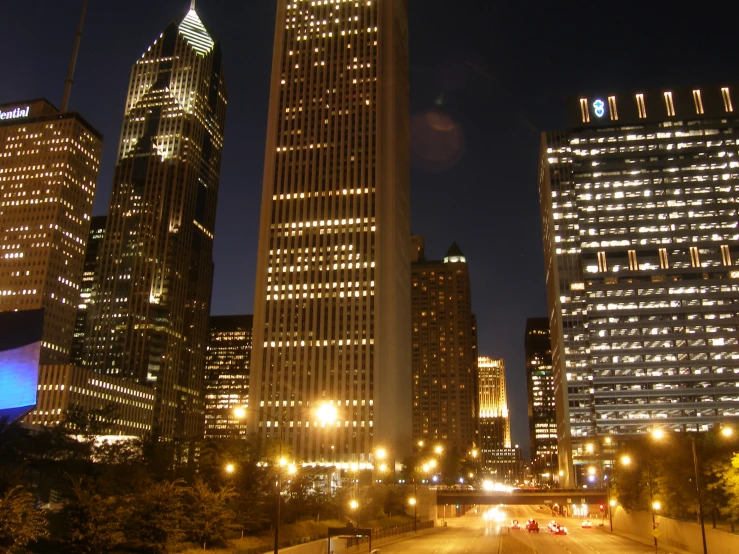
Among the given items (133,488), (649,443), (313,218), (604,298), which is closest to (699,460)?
(649,443)

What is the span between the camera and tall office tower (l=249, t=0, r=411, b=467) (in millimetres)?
153750

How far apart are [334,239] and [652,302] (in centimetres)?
9103

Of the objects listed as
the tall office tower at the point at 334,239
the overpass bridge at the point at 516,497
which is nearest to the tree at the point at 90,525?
the overpass bridge at the point at 516,497

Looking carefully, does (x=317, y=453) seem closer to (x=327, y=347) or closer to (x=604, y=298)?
(x=327, y=347)

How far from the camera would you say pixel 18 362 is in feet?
268

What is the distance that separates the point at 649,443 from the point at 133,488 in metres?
66.2

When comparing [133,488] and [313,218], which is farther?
[313,218]

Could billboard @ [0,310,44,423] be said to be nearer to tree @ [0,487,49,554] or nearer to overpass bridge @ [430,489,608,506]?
tree @ [0,487,49,554]

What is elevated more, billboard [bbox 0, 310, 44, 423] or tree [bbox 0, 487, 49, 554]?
billboard [bbox 0, 310, 44, 423]

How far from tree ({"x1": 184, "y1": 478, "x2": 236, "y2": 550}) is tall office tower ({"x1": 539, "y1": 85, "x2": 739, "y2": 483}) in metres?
149

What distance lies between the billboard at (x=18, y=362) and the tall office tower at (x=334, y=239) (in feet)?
236

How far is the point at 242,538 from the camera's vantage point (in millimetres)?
55594

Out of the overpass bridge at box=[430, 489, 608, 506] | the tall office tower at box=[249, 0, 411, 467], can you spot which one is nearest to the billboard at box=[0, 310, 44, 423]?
the overpass bridge at box=[430, 489, 608, 506]

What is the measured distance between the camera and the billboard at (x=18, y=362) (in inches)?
3150
